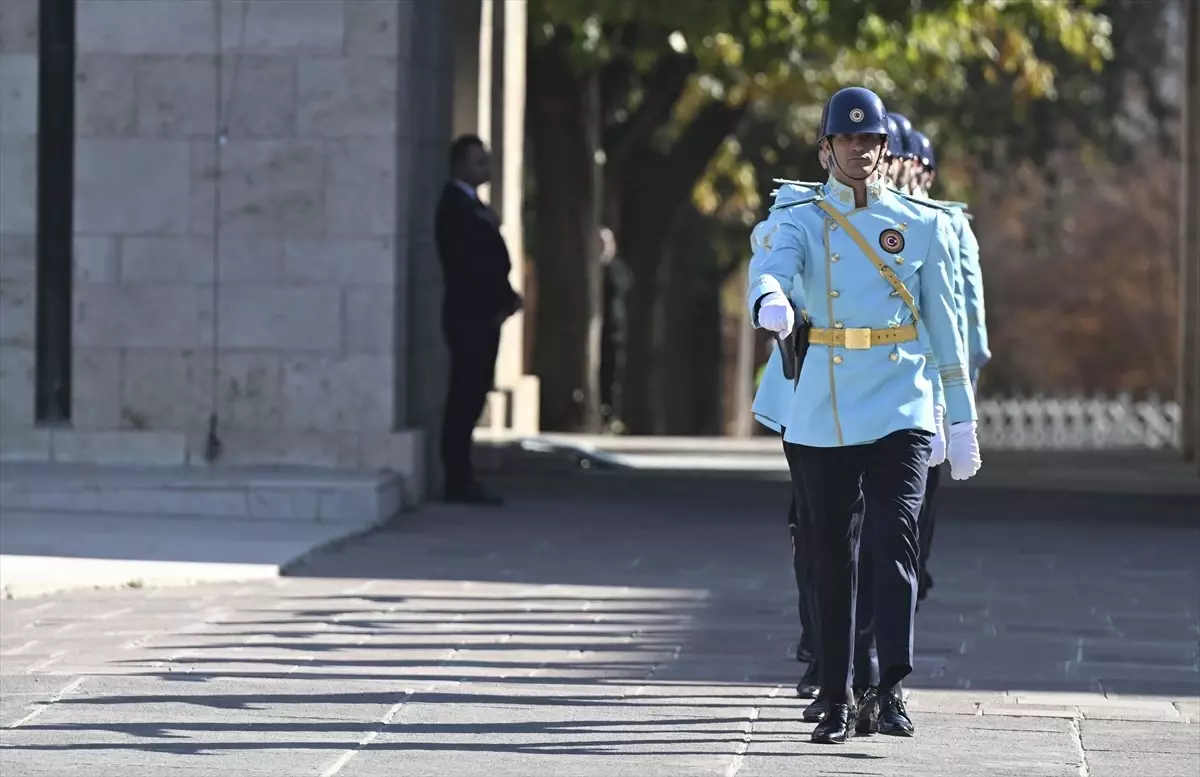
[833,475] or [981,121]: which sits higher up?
[981,121]

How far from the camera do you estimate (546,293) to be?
26.4 meters

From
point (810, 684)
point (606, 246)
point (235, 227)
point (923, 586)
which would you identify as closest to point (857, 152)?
point (810, 684)

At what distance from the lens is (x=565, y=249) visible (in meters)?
26.1

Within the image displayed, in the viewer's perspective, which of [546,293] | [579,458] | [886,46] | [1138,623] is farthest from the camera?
[546,293]

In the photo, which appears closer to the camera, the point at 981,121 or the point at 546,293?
the point at 546,293

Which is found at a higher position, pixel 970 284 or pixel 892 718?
pixel 970 284

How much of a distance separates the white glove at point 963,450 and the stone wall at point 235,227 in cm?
663

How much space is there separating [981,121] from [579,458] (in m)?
14.2

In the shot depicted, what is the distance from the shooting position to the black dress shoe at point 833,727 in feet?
24.6

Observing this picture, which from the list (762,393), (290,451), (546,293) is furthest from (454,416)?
(546,293)

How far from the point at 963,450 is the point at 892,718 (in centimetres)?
84

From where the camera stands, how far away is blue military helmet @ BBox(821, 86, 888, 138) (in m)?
7.36

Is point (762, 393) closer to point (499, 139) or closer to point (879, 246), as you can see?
point (879, 246)

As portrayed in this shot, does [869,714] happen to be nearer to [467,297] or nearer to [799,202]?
[799,202]
